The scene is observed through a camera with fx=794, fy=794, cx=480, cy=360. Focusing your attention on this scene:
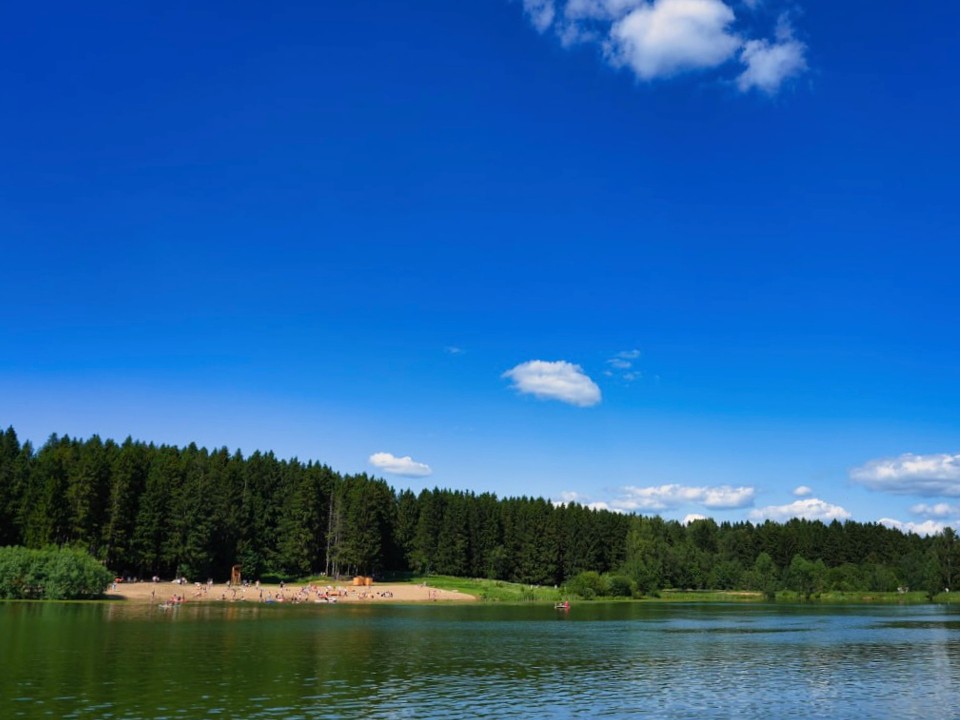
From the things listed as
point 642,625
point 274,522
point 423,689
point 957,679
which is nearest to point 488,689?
point 423,689

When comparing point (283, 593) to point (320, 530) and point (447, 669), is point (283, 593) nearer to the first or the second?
point (320, 530)

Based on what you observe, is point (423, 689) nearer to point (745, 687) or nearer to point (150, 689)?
point (150, 689)

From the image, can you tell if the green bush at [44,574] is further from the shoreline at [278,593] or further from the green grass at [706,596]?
the green grass at [706,596]

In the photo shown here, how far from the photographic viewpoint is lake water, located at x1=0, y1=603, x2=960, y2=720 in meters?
32.7

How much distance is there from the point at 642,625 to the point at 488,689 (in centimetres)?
4842

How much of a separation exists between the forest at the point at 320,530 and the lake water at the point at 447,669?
37930 mm

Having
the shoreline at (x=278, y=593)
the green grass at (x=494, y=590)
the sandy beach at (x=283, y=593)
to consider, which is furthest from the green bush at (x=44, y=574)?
the green grass at (x=494, y=590)

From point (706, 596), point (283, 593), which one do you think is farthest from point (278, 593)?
point (706, 596)

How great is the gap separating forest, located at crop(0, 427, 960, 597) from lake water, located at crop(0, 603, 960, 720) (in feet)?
124

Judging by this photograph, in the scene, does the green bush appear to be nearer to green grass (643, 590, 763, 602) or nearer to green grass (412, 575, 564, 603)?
green grass (412, 575, 564, 603)

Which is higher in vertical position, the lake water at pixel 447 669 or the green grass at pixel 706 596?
the lake water at pixel 447 669

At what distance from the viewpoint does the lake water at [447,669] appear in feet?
107

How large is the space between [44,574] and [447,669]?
221 feet

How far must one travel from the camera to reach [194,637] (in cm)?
5650
